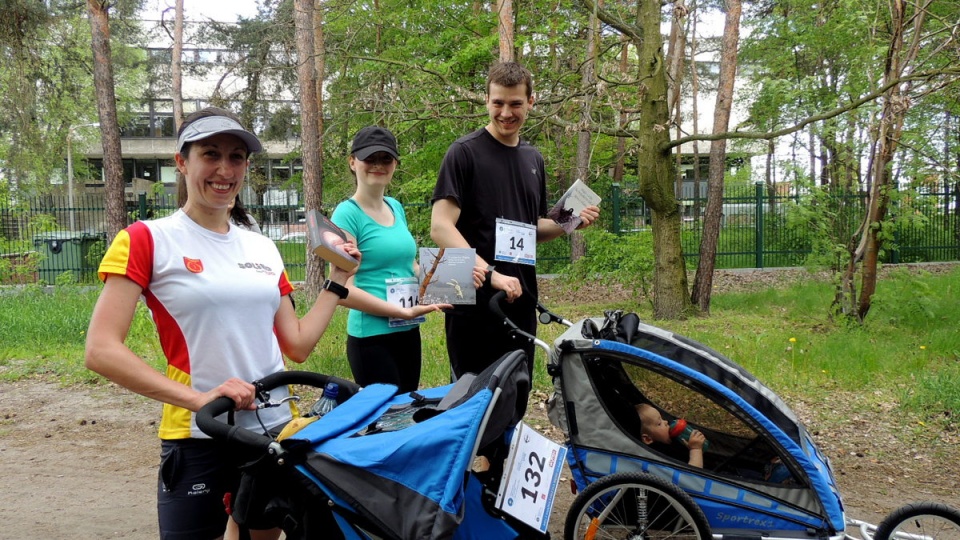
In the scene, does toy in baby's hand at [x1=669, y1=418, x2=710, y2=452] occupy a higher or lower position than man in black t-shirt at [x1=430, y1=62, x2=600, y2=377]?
lower

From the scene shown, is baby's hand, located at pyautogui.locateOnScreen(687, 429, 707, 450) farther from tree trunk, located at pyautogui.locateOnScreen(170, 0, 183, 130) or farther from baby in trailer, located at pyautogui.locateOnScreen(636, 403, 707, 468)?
tree trunk, located at pyautogui.locateOnScreen(170, 0, 183, 130)

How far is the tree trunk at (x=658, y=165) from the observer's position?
9234 mm

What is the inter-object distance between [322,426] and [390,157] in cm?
172

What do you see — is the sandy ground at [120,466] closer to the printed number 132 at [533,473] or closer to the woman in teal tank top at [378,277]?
the woman in teal tank top at [378,277]

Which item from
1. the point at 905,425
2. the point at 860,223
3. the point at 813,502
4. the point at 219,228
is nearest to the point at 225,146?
the point at 219,228

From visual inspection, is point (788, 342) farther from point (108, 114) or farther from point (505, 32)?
point (108, 114)

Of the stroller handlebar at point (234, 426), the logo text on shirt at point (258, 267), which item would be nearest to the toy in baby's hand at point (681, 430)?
the stroller handlebar at point (234, 426)

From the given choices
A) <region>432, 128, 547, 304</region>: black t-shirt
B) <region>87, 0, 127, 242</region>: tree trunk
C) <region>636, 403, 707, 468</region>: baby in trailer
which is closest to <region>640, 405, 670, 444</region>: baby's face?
<region>636, 403, 707, 468</region>: baby in trailer

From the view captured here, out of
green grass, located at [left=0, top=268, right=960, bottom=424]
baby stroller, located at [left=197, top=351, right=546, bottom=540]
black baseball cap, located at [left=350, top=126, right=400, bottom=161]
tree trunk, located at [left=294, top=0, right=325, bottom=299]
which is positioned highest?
tree trunk, located at [left=294, top=0, right=325, bottom=299]

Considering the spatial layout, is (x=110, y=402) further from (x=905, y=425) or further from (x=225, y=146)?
(x=905, y=425)

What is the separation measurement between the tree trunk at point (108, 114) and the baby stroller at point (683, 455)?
43.7ft

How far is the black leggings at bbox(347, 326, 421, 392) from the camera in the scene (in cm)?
342

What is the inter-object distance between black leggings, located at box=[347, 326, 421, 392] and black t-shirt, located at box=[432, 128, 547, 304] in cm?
42

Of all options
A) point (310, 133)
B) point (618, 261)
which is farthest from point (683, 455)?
point (310, 133)
